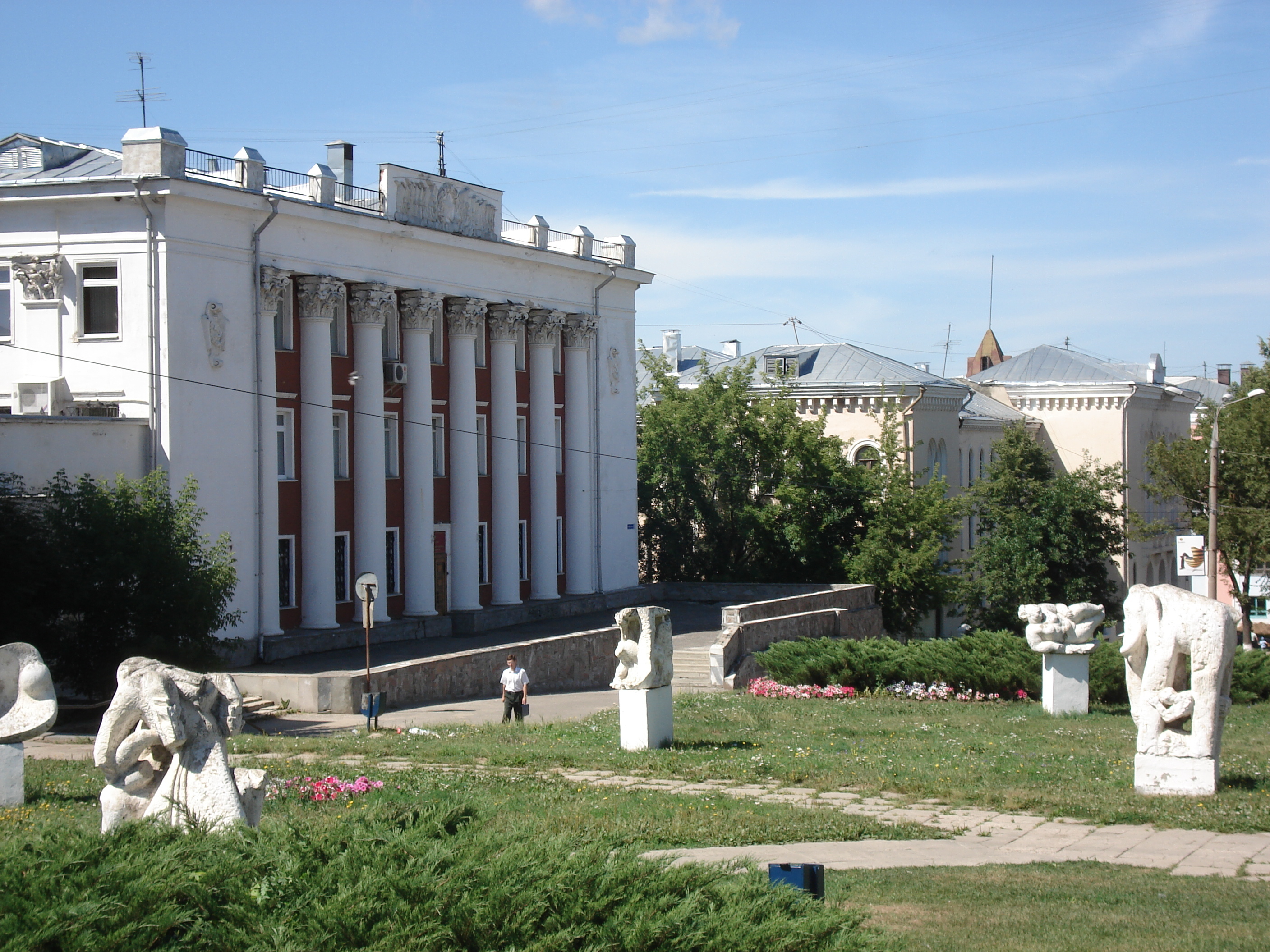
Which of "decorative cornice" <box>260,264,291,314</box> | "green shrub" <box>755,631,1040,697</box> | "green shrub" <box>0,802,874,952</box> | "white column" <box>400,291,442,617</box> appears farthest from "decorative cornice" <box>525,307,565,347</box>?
"green shrub" <box>0,802,874,952</box>

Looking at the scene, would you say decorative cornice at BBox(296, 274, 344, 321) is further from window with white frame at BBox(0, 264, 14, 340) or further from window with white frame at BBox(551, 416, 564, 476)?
window with white frame at BBox(551, 416, 564, 476)

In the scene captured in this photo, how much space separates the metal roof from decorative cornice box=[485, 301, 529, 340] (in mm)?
11798

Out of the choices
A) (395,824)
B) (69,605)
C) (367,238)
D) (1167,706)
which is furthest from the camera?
(367,238)

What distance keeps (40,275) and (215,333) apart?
3.81 meters

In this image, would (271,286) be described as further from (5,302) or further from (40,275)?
(5,302)

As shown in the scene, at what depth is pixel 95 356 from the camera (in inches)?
1176

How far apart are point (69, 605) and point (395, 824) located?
1772 cm

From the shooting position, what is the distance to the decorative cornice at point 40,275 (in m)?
29.8

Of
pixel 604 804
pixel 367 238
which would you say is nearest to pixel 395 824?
pixel 604 804

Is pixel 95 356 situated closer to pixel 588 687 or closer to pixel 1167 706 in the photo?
pixel 588 687

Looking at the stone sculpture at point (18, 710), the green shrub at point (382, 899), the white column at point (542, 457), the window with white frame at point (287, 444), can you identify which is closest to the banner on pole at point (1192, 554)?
the white column at point (542, 457)

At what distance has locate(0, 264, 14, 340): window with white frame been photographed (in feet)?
100

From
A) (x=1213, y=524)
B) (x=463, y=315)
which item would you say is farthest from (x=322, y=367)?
(x=1213, y=524)

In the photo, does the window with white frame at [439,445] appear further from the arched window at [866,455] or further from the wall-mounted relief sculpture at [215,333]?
the arched window at [866,455]
